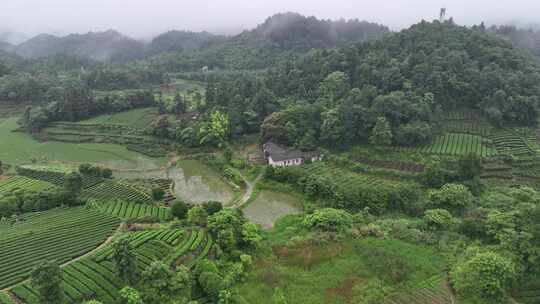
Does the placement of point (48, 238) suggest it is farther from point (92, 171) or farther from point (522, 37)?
point (522, 37)

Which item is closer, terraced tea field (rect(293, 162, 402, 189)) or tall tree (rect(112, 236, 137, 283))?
tall tree (rect(112, 236, 137, 283))

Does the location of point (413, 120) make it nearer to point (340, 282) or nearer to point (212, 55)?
point (340, 282)

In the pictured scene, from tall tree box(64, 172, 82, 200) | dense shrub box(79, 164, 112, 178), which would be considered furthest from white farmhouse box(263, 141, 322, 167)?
tall tree box(64, 172, 82, 200)

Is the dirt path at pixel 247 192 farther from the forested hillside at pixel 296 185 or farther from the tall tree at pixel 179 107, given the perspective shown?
the tall tree at pixel 179 107

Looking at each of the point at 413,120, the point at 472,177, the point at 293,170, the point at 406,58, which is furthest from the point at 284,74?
the point at 472,177

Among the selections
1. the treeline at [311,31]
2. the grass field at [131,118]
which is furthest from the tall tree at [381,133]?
the treeline at [311,31]

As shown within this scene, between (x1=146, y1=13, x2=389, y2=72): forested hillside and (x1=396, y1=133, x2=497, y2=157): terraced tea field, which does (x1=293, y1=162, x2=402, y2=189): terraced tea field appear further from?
(x1=146, y1=13, x2=389, y2=72): forested hillside
